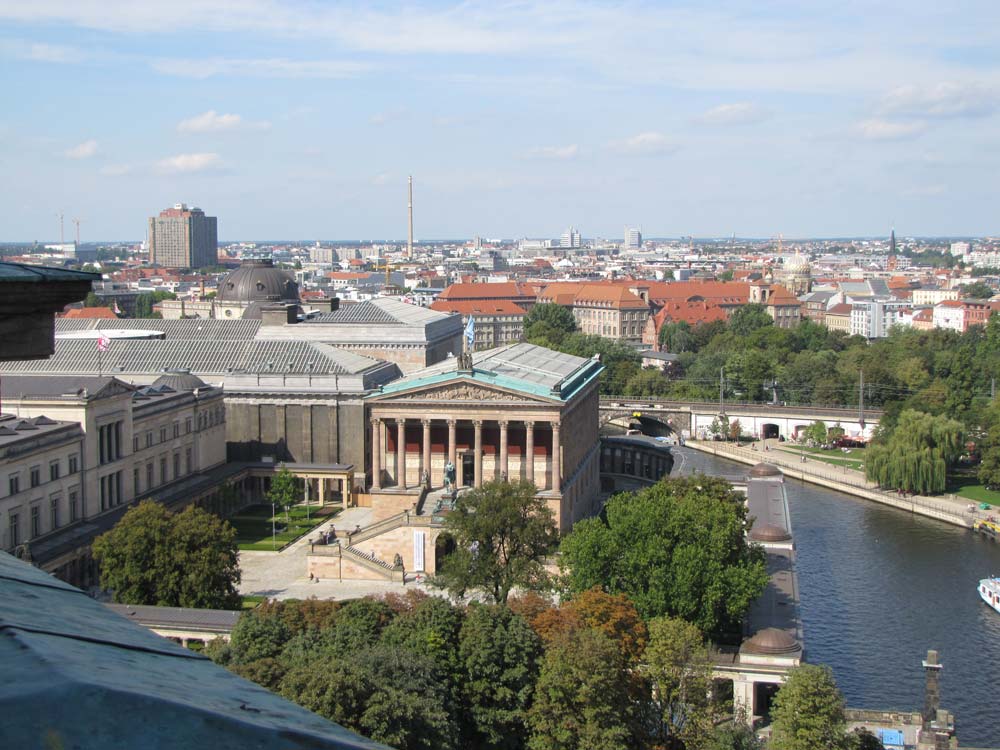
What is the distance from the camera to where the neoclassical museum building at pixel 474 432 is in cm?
7588

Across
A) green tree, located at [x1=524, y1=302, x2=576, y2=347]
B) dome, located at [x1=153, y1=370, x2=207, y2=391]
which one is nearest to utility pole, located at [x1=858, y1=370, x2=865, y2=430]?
green tree, located at [x1=524, y1=302, x2=576, y2=347]

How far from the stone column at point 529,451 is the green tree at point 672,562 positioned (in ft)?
54.8

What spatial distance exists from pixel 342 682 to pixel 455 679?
7.71m

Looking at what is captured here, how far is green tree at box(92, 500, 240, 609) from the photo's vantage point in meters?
54.6

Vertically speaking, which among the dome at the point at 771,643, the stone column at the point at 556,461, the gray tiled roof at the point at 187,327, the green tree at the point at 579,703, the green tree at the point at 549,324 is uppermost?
the gray tiled roof at the point at 187,327

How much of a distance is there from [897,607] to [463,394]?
1102 inches

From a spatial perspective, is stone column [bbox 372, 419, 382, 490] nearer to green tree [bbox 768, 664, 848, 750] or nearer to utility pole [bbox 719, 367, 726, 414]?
green tree [bbox 768, 664, 848, 750]

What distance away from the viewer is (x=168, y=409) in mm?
80062

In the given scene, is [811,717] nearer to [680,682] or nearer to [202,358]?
[680,682]

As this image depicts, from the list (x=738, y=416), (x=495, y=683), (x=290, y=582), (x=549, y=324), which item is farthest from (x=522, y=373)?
(x=549, y=324)

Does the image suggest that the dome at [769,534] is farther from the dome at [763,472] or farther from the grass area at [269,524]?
the grass area at [269,524]

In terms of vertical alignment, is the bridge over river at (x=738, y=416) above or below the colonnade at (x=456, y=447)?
below

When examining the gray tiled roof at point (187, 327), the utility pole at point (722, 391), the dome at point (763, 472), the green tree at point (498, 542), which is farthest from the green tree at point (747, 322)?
the green tree at point (498, 542)

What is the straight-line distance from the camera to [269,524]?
81000mm
